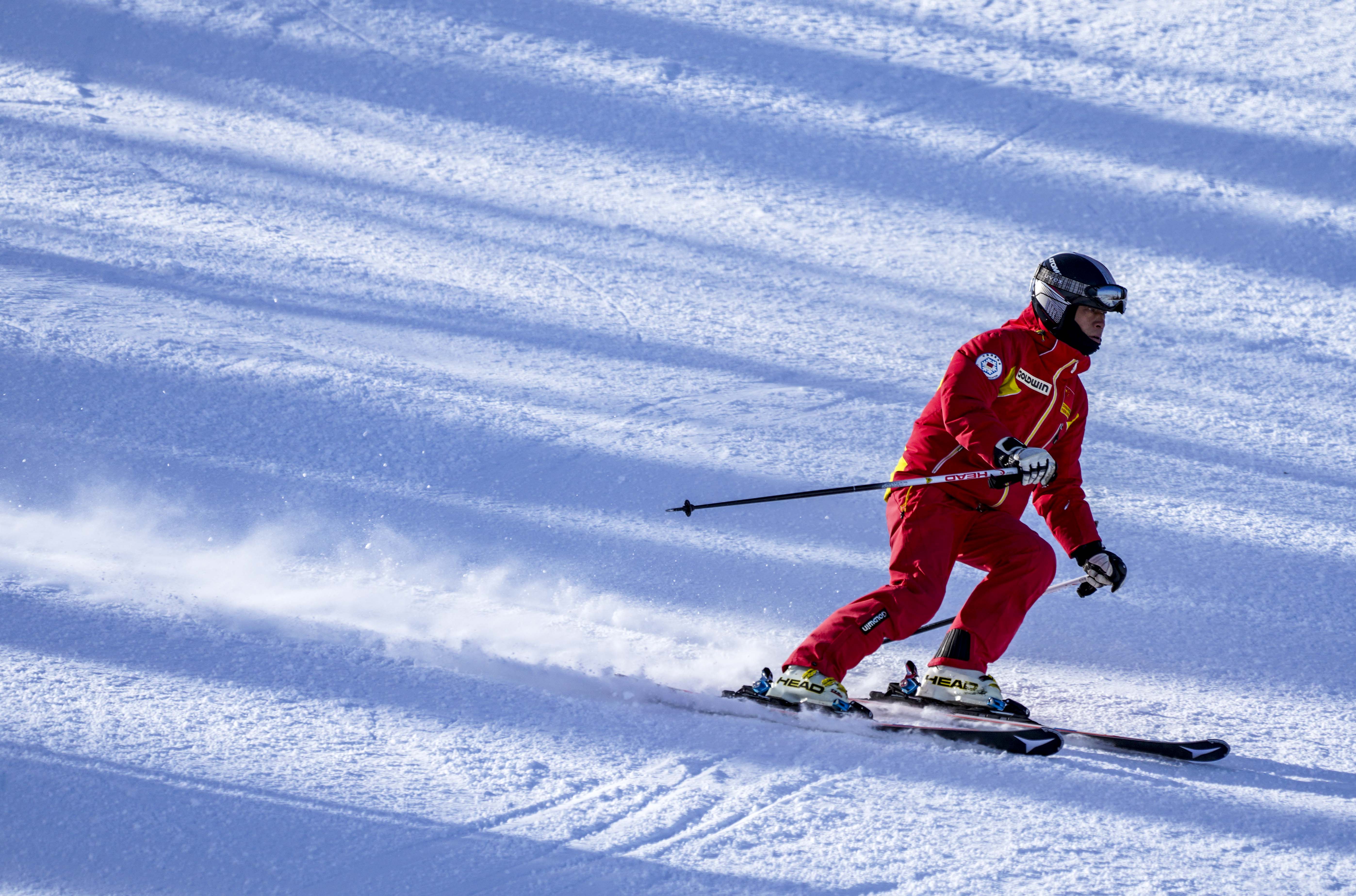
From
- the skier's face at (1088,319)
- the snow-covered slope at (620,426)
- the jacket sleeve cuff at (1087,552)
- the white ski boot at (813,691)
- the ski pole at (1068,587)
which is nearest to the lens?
the snow-covered slope at (620,426)

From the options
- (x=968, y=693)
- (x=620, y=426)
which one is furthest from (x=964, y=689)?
(x=620, y=426)

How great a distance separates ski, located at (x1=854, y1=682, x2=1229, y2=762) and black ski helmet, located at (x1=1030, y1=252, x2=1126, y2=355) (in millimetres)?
1218

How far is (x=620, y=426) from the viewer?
682cm

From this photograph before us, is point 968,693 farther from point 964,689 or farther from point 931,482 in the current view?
point 931,482

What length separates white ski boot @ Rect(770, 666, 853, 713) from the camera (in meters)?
4.22

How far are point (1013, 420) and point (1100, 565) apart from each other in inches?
22.6

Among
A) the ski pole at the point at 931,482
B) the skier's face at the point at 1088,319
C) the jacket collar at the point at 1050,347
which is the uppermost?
the skier's face at the point at 1088,319

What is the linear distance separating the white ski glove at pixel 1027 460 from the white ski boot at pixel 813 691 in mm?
888

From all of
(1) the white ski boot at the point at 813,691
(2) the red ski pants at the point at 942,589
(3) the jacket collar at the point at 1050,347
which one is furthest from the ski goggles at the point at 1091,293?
(1) the white ski boot at the point at 813,691

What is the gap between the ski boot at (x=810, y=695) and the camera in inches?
166

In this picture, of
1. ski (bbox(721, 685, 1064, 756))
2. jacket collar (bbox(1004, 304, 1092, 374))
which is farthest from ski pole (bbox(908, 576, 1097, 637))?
jacket collar (bbox(1004, 304, 1092, 374))

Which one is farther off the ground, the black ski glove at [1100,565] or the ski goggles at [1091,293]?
the ski goggles at [1091,293]

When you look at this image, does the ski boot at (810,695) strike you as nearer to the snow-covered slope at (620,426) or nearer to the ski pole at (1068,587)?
the snow-covered slope at (620,426)

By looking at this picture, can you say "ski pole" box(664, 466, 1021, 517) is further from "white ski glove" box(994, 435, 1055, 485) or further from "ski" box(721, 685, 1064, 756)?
"ski" box(721, 685, 1064, 756)
